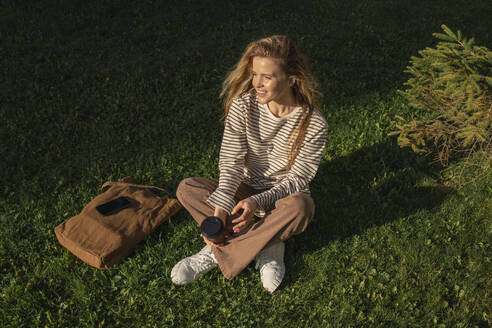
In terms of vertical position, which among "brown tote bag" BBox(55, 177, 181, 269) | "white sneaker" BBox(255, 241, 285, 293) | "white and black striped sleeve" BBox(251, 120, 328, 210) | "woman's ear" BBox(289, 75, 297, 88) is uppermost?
"woman's ear" BBox(289, 75, 297, 88)

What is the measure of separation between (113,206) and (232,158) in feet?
4.41

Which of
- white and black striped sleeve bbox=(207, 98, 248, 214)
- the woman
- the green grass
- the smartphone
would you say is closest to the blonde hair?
the woman

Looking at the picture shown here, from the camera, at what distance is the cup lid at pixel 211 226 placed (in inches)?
129

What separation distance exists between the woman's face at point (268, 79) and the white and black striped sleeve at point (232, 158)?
0.34 metres

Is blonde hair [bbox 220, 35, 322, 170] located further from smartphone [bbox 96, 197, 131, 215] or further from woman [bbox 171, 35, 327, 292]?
smartphone [bbox 96, 197, 131, 215]

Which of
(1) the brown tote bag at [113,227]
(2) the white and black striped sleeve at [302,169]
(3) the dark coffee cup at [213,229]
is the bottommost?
(1) the brown tote bag at [113,227]

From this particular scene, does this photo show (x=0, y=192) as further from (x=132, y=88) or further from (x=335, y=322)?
(x=335, y=322)

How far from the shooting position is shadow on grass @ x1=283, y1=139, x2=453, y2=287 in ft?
13.1

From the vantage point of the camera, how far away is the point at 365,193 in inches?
176

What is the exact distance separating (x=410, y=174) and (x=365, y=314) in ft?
6.72

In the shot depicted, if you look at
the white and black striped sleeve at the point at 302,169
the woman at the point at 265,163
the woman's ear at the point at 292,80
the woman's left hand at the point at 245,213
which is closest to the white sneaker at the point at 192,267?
the woman at the point at 265,163

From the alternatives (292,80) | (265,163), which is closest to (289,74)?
(292,80)

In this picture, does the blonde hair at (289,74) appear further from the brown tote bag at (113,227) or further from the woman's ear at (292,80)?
the brown tote bag at (113,227)

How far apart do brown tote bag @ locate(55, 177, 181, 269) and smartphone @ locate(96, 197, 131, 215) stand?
35 millimetres
